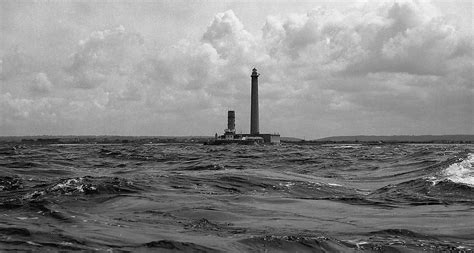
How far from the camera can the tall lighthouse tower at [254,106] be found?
11481 cm

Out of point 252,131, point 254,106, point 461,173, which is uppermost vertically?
point 254,106

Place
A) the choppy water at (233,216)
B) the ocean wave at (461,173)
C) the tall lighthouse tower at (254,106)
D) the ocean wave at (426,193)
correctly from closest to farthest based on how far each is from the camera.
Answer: the choppy water at (233,216), the ocean wave at (426,193), the ocean wave at (461,173), the tall lighthouse tower at (254,106)

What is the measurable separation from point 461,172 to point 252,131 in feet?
315

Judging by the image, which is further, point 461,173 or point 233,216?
point 461,173

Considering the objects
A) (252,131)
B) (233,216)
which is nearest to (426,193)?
(233,216)

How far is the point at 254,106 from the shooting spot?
115 meters

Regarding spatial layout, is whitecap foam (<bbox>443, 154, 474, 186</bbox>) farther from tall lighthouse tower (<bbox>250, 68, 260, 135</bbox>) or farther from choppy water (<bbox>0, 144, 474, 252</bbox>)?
tall lighthouse tower (<bbox>250, 68, 260, 135</bbox>)

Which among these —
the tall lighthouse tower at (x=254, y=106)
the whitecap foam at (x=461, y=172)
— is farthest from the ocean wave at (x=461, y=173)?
the tall lighthouse tower at (x=254, y=106)

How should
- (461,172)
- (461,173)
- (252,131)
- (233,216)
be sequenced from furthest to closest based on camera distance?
(252,131) < (461,172) < (461,173) < (233,216)

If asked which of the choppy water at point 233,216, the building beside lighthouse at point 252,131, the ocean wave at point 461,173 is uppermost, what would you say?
the building beside lighthouse at point 252,131

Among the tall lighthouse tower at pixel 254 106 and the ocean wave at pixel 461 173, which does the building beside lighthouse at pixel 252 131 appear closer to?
the tall lighthouse tower at pixel 254 106

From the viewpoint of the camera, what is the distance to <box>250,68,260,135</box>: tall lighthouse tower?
11481 cm

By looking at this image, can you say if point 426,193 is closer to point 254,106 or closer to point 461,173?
point 461,173

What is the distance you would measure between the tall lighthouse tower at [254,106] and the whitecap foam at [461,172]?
3427 inches
